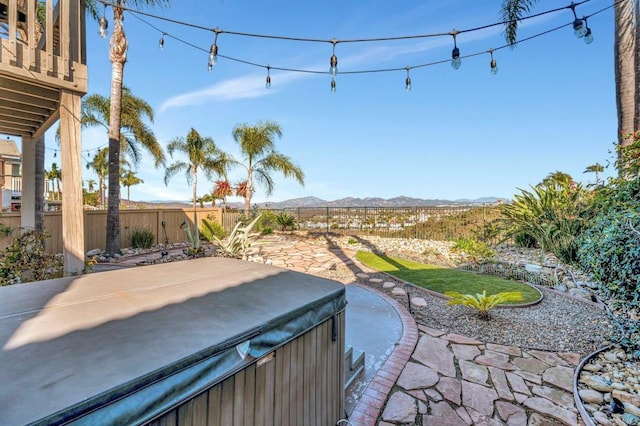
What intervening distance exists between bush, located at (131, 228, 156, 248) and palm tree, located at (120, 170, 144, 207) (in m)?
18.4

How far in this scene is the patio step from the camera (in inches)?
96.3

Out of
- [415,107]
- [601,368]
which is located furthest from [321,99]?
[601,368]

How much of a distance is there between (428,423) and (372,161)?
14949 millimetres

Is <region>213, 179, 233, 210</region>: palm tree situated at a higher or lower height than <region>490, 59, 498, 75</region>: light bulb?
lower

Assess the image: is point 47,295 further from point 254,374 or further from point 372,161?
point 372,161

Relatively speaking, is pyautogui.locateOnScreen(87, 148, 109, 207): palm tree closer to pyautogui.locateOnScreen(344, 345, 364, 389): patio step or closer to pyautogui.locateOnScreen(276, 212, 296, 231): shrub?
pyautogui.locateOnScreen(276, 212, 296, 231): shrub

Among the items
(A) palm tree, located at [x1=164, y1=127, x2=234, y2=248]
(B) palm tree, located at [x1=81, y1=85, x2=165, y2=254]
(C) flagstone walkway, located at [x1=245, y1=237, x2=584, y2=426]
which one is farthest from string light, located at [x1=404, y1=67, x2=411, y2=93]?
(A) palm tree, located at [x1=164, y1=127, x2=234, y2=248]

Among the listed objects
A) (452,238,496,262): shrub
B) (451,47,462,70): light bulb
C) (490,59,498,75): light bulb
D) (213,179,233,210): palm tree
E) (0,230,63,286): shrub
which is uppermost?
(490,59,498,75): light bulb

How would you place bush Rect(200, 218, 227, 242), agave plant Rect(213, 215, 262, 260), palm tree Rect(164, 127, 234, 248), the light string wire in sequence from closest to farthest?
the light string wire, agave plant Rect(213, 215, 262, 260), bush Rect(200, 218, 227, 242), palm tree Rect(164, 127, 234, 248)

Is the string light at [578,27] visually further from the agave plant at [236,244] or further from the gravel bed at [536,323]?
the agave plant at [236,244]

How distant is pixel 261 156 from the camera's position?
47.3 feet

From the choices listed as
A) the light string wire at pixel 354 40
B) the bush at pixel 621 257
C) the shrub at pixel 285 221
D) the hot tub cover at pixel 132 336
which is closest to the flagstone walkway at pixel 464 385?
the bush at pixel 621 257

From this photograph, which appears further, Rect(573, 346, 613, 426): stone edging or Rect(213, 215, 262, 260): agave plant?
Rect(213, 215, 262, 260): agave plant

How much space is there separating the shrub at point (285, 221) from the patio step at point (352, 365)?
1059 cm
